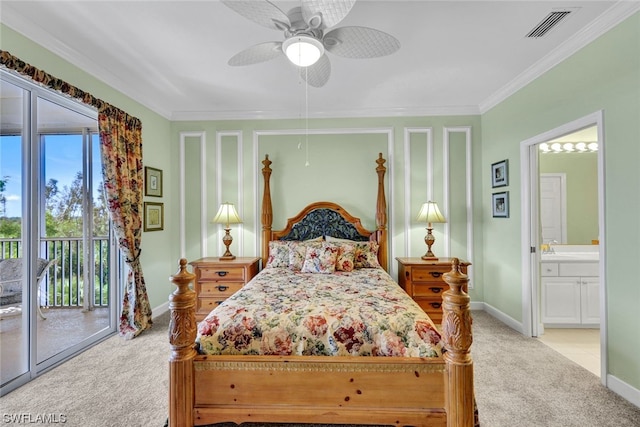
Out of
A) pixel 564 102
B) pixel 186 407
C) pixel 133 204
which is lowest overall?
pixel 186 407

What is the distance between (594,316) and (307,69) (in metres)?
4.00

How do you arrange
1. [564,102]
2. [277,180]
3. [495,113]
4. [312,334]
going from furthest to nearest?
[277,180]
[495,113]
[564,102]
[312,334]

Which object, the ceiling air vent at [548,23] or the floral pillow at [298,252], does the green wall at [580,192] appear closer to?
the ceiling air vent at [548,23]

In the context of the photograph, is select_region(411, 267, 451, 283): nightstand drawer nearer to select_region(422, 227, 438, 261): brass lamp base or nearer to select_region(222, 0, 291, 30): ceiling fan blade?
select_region(422, 227, 438, 261): brass lamp base

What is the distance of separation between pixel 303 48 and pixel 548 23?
6.49 feet

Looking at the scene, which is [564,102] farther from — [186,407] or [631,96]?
[186,407]

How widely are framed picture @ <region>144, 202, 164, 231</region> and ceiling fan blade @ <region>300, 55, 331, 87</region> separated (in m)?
2.57

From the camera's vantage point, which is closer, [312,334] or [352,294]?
[312,334]

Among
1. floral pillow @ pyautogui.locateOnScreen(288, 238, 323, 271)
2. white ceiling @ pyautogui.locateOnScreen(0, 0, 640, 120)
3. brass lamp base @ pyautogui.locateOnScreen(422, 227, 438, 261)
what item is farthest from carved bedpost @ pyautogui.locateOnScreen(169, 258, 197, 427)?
brass lamp base @ pyautogui.locateOnScreen(422, 227, 438, 261)

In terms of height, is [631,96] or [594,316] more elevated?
[631,96]

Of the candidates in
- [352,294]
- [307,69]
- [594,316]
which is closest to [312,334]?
[352,294]

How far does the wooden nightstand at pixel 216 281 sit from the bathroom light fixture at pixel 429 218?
2.23 meters

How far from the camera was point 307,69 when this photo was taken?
2.31 metres

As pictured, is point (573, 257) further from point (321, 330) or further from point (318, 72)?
point (318, 72)
